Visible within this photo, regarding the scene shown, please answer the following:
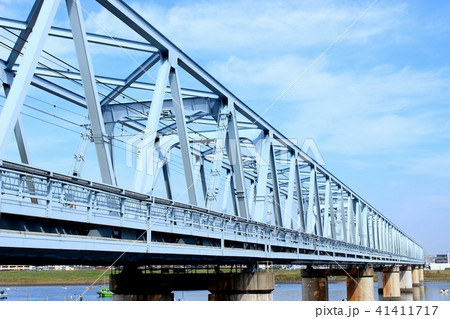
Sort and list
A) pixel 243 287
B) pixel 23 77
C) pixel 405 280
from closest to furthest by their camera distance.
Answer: pixel 23 77 < pixel 243 287 < pixel 405 280

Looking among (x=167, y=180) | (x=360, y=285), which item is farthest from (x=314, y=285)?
(x=167, y=180)

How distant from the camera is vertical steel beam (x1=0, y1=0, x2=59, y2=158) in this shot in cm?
1195

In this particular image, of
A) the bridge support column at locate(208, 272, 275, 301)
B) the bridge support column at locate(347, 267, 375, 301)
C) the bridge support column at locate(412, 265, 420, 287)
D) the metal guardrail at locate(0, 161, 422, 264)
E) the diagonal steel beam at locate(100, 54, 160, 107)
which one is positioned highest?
the diagonal steel beam at locate(100, 54, 160, 107)

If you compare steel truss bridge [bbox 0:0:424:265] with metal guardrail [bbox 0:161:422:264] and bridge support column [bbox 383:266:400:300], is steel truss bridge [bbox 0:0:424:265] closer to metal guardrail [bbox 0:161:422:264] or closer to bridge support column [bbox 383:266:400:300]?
metal guardrail [bbox 0:161:422:264]

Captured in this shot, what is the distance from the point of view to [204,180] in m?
42.3

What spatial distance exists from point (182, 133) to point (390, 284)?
223 feet

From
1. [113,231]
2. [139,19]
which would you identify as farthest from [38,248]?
[139,19]

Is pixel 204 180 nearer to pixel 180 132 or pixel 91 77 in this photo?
pixel 180 132

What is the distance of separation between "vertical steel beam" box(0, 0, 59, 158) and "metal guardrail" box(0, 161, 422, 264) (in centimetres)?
87

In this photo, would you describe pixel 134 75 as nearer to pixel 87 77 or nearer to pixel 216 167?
pixel 216 167

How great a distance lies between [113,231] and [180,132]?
7380 millimetres

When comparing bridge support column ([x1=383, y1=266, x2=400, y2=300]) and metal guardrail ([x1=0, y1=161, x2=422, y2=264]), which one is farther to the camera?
bridge support column ([x1=383, y1=266, x2=400, y2=300])

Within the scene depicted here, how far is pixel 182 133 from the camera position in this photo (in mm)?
22250

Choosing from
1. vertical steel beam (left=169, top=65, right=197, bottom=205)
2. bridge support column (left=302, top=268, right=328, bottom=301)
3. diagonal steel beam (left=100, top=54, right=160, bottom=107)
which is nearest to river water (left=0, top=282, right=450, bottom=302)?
bridge support column (left=302, top=268, right=328, bottom=301)
